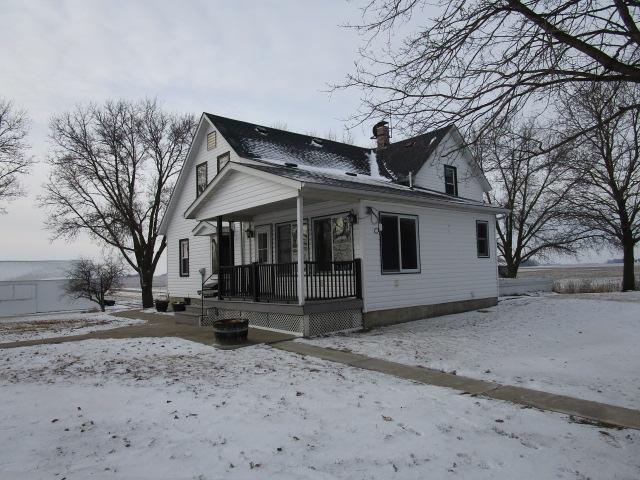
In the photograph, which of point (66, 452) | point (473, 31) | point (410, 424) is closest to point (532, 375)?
point (410, 424)

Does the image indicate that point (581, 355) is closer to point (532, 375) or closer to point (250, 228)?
point (532, 375)

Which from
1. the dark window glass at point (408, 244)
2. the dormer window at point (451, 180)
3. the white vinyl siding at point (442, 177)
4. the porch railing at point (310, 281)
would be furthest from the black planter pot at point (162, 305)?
the dormer window at point (451, 180)

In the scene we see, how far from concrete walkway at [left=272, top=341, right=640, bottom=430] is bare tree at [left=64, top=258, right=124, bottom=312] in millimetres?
20820

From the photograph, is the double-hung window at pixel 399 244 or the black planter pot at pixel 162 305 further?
the black planter pot at pixel 162 305

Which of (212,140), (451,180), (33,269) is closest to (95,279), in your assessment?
(212,140)

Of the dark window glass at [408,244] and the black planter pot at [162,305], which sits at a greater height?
the dark window glass at [408,244]

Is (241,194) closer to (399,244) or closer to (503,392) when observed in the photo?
(399,244)

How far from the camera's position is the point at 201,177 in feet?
60.0

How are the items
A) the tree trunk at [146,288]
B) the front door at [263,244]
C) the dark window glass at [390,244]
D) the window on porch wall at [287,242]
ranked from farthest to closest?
the tree trunk at [146,288]
the front door at [263,244]
the window on porch wall at [287,242]
the dark window glass at [390,244]

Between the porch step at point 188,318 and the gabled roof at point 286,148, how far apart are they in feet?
17.3

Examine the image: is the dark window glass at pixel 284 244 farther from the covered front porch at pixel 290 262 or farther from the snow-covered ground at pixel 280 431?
the snow-covered ground at pixel 280 431

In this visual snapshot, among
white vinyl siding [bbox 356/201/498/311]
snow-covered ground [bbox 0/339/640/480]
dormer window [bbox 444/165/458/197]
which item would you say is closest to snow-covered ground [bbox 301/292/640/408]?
white vinyl siding [bbox 356/201/498/311]

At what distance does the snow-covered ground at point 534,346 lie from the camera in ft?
19.6

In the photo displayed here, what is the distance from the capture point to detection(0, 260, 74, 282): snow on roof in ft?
112
